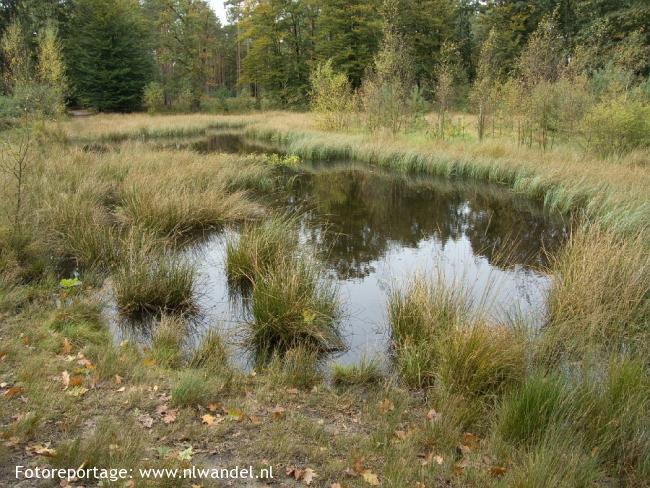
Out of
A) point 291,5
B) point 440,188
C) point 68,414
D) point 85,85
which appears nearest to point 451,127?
point 440,188

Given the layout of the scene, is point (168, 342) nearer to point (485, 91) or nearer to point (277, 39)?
point (485, 91)

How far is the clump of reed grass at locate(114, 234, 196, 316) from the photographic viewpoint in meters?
5.49

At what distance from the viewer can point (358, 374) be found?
421 centimetres

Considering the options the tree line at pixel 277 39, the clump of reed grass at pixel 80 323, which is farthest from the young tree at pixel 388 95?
the clump of reed grass at pixel 80 323

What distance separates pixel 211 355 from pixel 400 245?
16.4 feet

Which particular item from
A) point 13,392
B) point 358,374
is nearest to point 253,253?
point 358,374

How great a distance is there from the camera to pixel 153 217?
27.2ft

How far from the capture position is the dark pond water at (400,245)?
5562 millimetres

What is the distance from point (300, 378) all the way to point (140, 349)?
1.61 m

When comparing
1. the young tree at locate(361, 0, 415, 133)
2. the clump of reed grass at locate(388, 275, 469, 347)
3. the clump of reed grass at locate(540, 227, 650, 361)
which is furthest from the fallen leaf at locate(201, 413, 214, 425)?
the young tree at locate(361, 0, 415, 133)

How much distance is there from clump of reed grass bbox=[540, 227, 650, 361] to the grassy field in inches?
0.9

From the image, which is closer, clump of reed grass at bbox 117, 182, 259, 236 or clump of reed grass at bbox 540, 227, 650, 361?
clump of reed grass at bbox 540, 227, 650, 361

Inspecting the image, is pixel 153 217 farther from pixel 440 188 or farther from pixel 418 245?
pixel 440 188

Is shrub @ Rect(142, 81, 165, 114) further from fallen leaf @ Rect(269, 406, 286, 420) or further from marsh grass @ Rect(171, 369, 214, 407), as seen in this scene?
fallen leaf @ Rect(269, 406, 286, 420)
